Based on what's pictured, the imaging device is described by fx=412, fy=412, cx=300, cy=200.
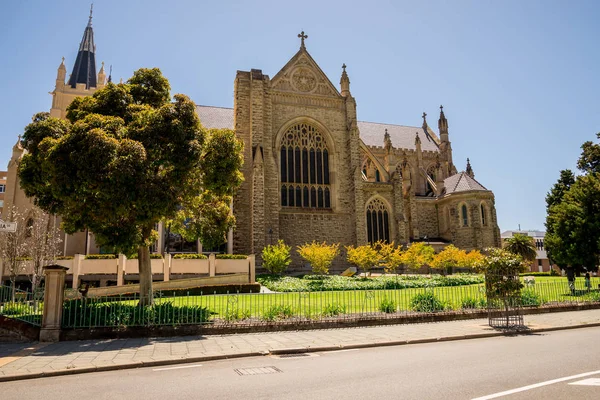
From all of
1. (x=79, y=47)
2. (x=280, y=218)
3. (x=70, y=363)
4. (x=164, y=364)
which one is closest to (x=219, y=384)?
(x=164, y=364)

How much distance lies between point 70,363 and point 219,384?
3.59 meters

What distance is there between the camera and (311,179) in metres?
33.8

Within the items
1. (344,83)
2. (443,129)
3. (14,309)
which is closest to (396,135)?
(443,129)

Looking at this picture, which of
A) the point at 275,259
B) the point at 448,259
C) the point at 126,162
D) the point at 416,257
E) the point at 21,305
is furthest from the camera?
the point at 448,259

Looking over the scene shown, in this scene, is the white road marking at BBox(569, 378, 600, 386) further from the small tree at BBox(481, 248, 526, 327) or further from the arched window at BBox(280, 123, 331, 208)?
the arched window at BBox(280, 123, 331, 208)

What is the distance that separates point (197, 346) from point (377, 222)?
1110 inches

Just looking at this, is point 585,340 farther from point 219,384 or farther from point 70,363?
point 70,363

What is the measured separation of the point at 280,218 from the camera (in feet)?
105

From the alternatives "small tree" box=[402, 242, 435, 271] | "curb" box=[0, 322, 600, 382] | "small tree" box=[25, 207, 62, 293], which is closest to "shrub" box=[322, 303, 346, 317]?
"curb" box=[0, 322, 600, 382]

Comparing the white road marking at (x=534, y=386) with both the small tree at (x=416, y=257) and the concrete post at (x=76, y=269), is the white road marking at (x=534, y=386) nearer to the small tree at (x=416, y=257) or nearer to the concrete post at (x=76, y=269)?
the concrete post at (x=76, y=269)

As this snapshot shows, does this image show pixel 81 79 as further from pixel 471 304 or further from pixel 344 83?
pixel 471 304

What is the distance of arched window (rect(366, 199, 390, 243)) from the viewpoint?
3606cm

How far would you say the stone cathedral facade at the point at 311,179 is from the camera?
31.0 meters

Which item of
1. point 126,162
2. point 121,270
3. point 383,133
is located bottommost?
point 121,270
